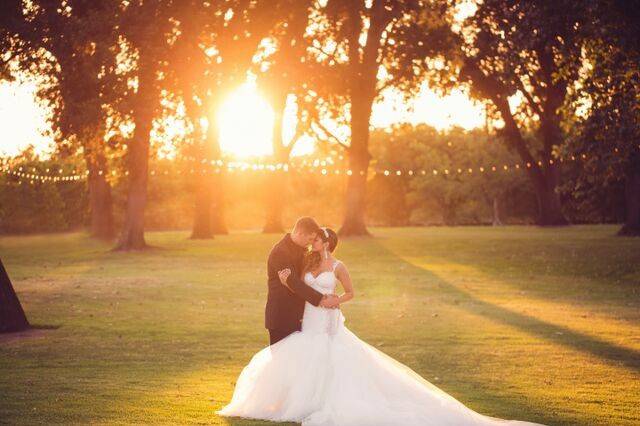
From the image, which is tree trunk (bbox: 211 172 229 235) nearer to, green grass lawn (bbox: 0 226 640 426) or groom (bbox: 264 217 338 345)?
green grass lawn (bbox: 0 226 640 426)

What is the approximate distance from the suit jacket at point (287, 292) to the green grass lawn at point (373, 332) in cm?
141

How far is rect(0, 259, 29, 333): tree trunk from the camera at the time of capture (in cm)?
1773

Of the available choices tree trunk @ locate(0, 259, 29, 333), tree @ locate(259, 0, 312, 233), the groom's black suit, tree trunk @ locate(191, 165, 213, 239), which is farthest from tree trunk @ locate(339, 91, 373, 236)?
the groom's black suit

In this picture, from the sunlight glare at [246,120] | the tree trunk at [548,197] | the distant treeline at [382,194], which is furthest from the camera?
the distant treeline at [382,194]

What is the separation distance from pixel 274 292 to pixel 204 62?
34698 millimetres

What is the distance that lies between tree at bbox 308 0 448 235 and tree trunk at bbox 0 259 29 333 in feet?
112

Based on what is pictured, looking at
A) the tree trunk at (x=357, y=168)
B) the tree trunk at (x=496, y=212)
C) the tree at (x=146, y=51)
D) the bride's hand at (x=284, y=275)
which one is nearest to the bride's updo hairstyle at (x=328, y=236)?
the bride's hand at (x=284, y=275)

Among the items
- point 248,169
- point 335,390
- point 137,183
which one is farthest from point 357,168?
point 335,390

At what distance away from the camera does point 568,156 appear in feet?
103

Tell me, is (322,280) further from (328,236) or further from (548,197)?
(548,197)

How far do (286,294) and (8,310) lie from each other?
8.98 m

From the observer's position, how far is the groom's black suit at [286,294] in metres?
10.8

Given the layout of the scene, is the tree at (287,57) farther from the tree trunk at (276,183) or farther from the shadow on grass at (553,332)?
the shadow on grass at (553,332)

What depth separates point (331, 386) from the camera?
34.3 ft
